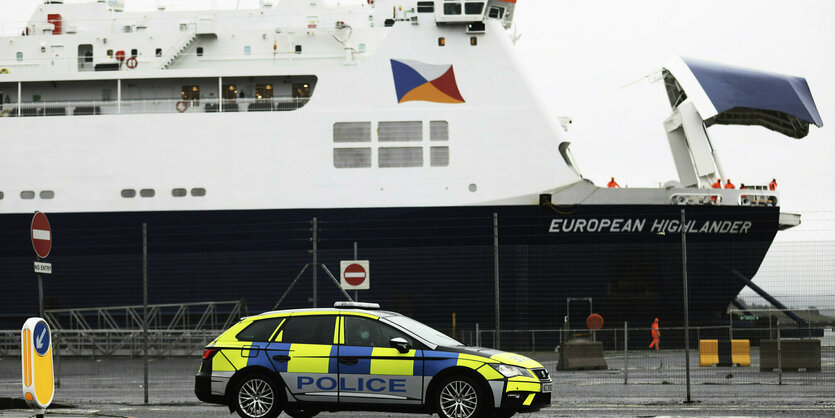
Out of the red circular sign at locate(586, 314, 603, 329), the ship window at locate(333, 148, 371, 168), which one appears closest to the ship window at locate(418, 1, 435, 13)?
the ship window at locate(333, 148, 371, 168)

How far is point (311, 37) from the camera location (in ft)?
108

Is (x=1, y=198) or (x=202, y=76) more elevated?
(x=202, y=76)

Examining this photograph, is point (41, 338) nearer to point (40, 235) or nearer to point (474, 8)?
point (40, 235)

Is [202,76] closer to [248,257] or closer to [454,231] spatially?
[248,257]

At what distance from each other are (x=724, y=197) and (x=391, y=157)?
31.8 feet

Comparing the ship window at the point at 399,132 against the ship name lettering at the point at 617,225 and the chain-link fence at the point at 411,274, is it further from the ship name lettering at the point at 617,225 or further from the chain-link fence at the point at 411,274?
the ship name lettering at the point at 617,225

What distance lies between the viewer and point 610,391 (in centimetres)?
1664

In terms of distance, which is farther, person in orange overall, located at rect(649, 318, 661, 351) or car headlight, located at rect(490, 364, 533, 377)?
person in orange overall, located at rect(649, 318, 661, 351)

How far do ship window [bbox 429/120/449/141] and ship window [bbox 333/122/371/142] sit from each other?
1.82 meters

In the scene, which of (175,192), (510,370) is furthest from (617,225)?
(510,370)

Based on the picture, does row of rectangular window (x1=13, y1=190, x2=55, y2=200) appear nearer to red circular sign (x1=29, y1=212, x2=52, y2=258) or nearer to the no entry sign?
the no entry sign

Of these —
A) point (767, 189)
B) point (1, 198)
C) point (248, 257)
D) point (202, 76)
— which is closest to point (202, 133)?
point (202, 76)

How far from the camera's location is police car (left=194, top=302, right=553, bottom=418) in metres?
11.1

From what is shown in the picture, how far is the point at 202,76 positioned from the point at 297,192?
467 centimetres
